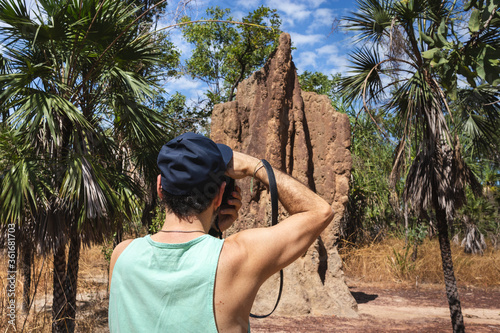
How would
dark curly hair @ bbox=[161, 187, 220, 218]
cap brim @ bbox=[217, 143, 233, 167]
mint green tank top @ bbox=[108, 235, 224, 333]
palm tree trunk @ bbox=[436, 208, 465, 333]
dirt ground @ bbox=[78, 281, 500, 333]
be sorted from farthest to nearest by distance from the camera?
dirt ground @ bbox=[78, 281, 500, 333] < palm tree trunk @ bbox=[436, 208, 465, 333] < cap brim @ bbox=[217, 143, 233, 167] < dark curly hair @ bbox=[161, 187, 220, 218] < mint green tank top @ bbox=[108, 235, 224, 333]

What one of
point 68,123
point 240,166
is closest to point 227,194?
point 240,166

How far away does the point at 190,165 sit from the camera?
1276 mm

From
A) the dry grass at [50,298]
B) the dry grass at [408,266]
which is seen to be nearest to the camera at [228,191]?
the dry grass at [50,298]

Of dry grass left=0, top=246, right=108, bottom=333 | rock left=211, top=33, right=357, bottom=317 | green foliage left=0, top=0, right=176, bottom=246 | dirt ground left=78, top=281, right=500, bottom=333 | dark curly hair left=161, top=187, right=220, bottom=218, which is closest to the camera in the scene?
dark curly hair left=161, top=187, right=220, bottom=218

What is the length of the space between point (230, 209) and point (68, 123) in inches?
202

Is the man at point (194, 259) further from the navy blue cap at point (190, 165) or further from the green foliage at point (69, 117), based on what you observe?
the green foliage at point (69, 117)

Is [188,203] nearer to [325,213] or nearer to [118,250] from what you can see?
[118,250]

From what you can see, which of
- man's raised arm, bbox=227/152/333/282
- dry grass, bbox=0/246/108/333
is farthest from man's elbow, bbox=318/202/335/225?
dry grass, bbox=0/246/108/333

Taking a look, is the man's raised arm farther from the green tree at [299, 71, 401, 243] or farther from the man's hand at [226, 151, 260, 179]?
the green tree at [299, 71, 401, 243]

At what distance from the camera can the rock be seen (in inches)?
284

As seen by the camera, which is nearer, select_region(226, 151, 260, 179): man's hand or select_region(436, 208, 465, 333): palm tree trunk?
select_region(226, 151, 260, 179): man's hand

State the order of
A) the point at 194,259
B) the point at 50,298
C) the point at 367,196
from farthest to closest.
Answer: the point at 367,196, the point at 50,298, the point at 194,259

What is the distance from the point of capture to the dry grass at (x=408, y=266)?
36.7 feet

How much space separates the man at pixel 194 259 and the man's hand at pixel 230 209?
16 cm
